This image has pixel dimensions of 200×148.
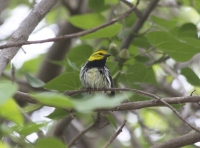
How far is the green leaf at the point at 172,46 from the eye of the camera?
270 cm

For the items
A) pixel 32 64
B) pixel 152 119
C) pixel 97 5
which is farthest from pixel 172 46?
pixel 152 119

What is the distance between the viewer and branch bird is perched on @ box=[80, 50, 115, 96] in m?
3.10

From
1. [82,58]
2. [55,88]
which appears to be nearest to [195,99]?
[55,88]

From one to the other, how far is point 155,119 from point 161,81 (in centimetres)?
85

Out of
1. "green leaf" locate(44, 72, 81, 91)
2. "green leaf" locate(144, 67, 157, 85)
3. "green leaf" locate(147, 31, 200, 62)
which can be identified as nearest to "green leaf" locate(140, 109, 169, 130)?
"green leaf" locate(144, 67, 157, 85)

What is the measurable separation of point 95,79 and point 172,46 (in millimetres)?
793

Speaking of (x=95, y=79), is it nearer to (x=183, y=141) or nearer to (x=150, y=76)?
(x=150, y=76)

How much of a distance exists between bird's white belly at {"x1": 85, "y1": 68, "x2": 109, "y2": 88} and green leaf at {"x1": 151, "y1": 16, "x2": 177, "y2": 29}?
58cm

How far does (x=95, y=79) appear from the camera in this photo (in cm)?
331

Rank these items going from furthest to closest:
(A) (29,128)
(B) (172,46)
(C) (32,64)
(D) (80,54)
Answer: (C) (32,64) < (D) (80,54) < (B) (172,46) < (A) (29,128)

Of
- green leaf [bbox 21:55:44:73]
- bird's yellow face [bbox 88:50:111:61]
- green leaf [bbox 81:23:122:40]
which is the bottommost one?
green leaf [bbox 21:55:44:73]

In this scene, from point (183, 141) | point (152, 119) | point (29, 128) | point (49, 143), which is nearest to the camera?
point (49, 143)

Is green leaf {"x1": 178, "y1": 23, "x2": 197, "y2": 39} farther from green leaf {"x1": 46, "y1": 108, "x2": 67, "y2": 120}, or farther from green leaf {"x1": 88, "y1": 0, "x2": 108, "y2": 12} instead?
green leaf {"x1": 46, "y1": 108, "x2": 67, "y2": 120}

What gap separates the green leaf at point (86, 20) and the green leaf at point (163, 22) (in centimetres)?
40
